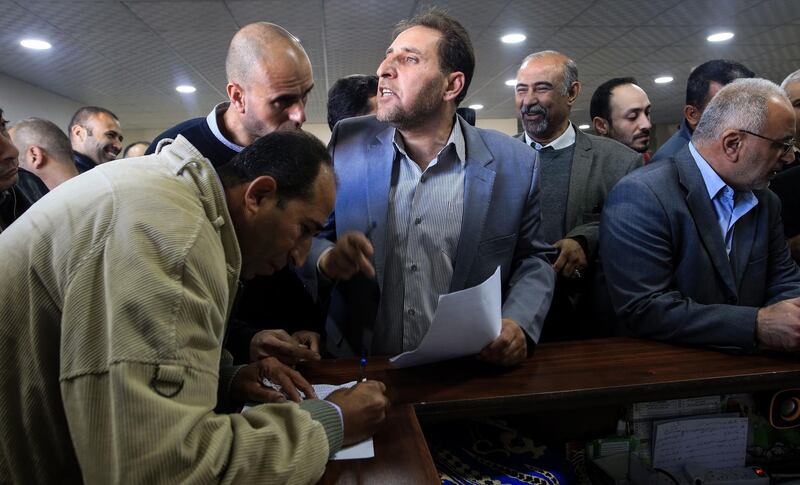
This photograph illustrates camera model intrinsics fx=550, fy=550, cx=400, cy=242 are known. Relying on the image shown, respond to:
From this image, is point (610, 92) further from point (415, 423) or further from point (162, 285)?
point (162, 285)

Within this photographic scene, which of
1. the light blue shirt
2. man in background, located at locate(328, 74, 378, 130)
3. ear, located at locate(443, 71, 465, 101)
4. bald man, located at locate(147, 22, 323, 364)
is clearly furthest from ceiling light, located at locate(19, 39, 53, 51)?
the light blue shirt

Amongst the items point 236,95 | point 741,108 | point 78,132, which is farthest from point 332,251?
point 78,132

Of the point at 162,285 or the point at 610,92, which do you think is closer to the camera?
the point at 162,285

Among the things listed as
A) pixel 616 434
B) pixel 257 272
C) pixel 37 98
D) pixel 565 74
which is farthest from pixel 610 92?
pixel 37 98

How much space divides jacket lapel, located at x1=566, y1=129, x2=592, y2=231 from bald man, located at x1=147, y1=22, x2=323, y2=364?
3.84ft

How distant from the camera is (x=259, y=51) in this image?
6.47 feet

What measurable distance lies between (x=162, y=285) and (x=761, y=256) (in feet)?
5.94

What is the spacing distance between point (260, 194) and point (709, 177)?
145 centimetres

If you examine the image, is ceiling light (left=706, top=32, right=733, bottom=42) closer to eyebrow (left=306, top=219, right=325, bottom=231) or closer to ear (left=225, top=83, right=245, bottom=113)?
ear (left=225, top=83, right=245, bottom=113)

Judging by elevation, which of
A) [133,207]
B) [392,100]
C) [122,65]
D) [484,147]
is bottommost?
[133,207]

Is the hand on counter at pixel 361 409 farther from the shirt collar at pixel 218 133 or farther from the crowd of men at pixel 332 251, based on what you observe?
the shirt collar at pixel 218 133

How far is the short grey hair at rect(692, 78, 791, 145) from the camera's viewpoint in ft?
5.65

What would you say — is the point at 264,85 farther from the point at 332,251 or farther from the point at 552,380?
the point at 552,380

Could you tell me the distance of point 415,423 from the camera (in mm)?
1073
